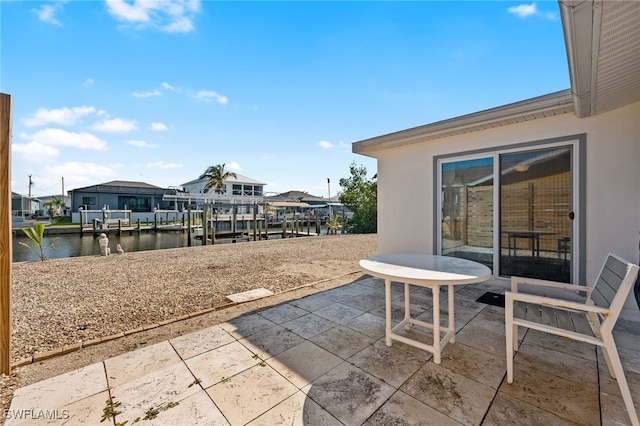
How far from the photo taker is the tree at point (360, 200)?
648 inches

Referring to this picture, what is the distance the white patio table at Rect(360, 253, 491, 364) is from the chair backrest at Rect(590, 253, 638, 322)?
68cm

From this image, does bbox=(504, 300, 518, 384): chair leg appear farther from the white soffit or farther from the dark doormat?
the white soffit

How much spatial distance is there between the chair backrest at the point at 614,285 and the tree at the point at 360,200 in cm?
1405

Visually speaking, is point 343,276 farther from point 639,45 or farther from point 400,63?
point 400,63

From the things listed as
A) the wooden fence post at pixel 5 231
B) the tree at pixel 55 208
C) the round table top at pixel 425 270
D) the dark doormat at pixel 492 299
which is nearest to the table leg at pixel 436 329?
the round table top at pixel 425 270

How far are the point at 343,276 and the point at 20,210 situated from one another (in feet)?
153

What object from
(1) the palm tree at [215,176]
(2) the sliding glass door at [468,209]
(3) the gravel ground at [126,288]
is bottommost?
(3) the gravel ground at [126,288]

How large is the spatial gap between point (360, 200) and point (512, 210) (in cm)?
1312

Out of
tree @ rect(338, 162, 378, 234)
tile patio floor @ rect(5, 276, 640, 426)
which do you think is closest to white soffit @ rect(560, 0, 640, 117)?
tile patio floor @ rect(5, 276, 640, 426)

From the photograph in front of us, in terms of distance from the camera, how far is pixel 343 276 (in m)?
5.05

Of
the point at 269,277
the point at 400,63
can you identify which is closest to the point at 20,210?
the point at 269,277

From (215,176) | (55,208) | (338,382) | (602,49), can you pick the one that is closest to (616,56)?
(602,49)

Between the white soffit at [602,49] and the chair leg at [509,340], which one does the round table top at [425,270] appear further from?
the white soffit at [602,49]

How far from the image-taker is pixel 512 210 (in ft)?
12.6
